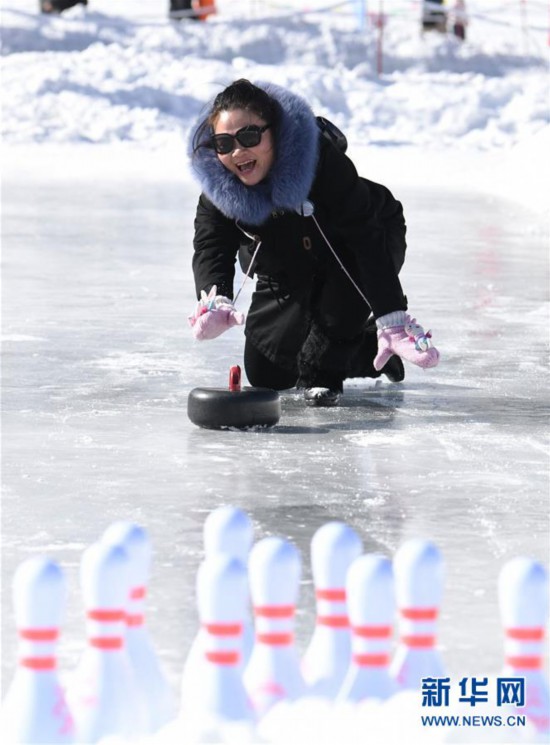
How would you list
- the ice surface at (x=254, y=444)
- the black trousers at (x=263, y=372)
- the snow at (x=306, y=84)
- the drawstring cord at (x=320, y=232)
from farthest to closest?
the snow at (x=306, y=84)
the black trousers at (x=263, y=372)
the drawstring cord at (x=320, y=232)
the ice surface at (x=254, y=444)

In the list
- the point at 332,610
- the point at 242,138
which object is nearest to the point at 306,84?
the point at 242,138

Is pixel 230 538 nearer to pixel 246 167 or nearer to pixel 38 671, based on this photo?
pixel 38 671

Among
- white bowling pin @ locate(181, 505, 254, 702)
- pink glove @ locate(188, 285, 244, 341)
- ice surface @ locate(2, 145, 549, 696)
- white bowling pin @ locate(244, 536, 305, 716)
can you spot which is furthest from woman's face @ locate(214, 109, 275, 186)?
white bowling pin @ locate(244, 536, 305, 716)

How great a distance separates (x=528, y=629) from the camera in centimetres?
256

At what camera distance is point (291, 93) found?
198 inches

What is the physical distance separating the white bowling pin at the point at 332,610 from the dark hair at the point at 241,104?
2.30 m

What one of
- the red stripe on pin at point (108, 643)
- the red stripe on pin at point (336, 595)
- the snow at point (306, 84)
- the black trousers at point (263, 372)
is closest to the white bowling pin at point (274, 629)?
the red stripe on pin at point (336, 595)

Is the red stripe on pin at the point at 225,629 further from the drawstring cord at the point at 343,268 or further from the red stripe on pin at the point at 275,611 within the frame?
the drawstring cord at the point at 343,268

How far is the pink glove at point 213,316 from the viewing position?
16.5ft

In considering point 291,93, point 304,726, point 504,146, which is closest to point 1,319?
point 291,93

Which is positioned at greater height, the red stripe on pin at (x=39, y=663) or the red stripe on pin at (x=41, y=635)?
the red stripe on pin at (x=41, y=635)

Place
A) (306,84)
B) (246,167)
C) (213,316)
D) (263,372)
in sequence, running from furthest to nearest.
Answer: (306,84) → (263,372) → (213,316) → (246,167)

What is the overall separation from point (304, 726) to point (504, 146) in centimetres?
1705

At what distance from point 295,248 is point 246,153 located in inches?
20.1
